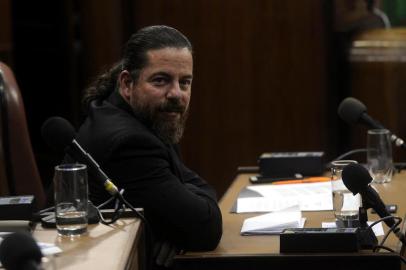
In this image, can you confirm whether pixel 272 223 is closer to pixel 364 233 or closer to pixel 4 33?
pixel 364 233

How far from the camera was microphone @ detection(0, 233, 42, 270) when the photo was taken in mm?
1327

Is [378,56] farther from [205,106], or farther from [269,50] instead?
[205,106]

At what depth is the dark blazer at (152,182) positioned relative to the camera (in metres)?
2.40

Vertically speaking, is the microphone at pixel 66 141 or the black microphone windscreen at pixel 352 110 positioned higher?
the microphone at pixel 66 141

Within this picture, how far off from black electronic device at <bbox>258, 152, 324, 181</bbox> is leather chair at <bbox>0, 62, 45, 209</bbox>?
81 centimetres

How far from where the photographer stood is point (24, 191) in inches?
120

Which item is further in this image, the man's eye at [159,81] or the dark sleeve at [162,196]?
the man's eye at [159,81]

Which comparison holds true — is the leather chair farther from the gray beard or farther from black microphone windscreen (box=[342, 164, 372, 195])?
black microphone windscreen (box=[342, 164, 372, 195])

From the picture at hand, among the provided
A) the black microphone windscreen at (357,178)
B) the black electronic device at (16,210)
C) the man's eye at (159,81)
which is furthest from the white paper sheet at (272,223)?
the black electronic device at (16,210)

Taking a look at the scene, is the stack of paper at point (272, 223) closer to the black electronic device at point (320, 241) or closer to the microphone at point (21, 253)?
the black electronic device at point (320, 241)

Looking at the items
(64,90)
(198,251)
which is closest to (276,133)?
(64,90)

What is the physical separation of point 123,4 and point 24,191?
2373mm

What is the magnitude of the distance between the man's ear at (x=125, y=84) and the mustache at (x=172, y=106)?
127 mm

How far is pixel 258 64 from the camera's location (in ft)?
17.1
